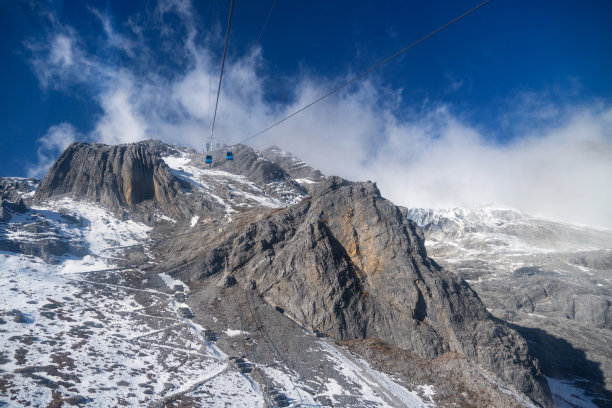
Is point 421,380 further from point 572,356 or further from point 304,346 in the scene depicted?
point 572,356

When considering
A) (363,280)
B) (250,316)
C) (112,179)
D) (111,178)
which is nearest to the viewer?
(250,316)

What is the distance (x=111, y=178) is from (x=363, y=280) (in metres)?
77.0

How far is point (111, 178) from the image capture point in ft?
262

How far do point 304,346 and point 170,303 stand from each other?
781 inches

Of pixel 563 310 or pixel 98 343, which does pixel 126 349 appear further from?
pixel 563 310

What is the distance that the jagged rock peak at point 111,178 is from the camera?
76812mm

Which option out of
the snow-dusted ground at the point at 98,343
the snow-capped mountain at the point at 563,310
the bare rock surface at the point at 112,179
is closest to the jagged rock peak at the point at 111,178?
the bare rock surface at the point at 112,179

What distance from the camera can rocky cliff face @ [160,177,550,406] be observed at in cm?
3579

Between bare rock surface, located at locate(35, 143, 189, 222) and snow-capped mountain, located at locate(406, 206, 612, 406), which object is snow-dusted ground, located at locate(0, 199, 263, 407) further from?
snow-capped mountain, located at locate(406, 206, 612, 406)

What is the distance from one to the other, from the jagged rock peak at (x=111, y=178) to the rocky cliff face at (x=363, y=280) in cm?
3222

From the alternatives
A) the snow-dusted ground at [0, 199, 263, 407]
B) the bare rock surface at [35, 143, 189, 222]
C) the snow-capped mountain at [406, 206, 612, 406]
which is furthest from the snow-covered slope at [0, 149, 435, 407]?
the snow-capped mountain at [406, 206, 612, 406]

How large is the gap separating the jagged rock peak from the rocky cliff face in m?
32.2

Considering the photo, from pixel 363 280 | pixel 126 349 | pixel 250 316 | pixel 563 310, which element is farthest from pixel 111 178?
pixel 563 310

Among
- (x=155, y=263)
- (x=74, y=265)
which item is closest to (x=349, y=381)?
(x=155, y=263)
